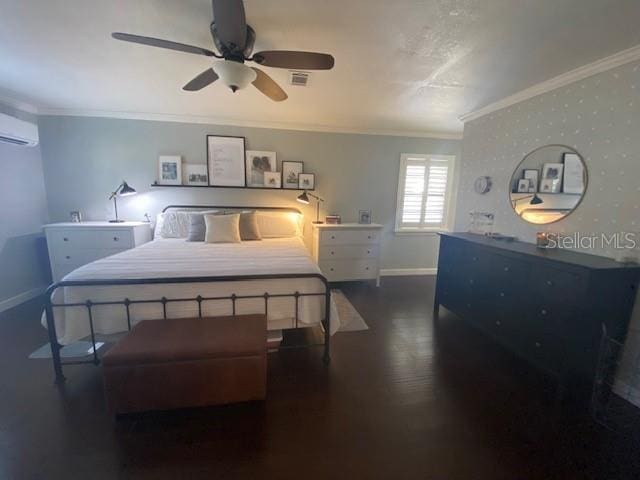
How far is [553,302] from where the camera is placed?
6.15ft

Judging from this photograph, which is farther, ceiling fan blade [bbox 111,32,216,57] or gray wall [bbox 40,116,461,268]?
gray wall [bbox 40,116,461,268]

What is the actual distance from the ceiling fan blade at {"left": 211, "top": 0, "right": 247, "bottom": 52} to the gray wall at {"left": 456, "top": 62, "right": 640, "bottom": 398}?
8.66 feet

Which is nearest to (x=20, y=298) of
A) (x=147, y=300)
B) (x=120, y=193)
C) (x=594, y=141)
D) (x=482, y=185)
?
(x=120, y=193)

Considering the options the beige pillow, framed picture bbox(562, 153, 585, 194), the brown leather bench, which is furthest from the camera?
the beige pillow

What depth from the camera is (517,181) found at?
8.74 ft

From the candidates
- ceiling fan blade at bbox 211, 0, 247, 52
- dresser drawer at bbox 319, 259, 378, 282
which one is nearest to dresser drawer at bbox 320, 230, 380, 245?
dresser drawer at bbox 319, 259, 378, 282

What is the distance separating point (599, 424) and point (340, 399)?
1633mm

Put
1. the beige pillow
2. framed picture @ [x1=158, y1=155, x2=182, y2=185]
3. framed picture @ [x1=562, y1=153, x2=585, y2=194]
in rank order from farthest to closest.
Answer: framed picture @ [x1=158, y1=155, x2=182, y2=185]
the beige pillow
framed picture @ [x1=562, y1=153, x2=585, y2=194]

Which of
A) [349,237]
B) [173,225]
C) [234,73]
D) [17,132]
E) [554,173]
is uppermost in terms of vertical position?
[234,73]

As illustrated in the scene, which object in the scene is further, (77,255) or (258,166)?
(258,166)

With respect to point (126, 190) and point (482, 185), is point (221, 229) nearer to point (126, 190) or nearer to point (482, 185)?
point (126, 190)

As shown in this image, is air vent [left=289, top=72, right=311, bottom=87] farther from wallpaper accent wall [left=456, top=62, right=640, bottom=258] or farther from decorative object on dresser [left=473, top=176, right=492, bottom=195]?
decorative object on dresser [left=473, top=176, right=492, bottom=195]

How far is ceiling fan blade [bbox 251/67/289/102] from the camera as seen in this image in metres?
1.95

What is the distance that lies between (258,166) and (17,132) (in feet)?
8.89
